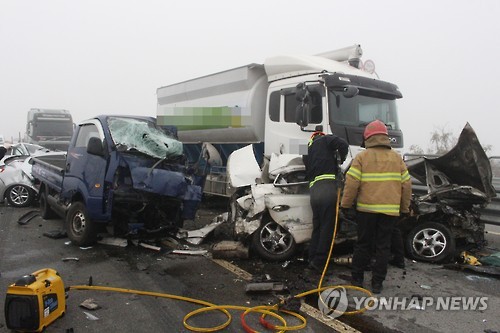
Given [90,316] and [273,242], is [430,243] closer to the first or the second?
[273,242]

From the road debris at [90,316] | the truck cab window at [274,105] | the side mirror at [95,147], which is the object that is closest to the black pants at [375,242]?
the road debris at [90,316]

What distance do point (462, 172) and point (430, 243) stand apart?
1190 mm

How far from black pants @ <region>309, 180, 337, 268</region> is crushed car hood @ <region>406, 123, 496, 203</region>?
166cm

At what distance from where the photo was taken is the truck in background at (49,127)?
20.5m

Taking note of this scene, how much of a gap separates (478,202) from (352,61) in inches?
151

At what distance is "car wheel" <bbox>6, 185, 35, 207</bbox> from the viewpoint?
9.48 meters

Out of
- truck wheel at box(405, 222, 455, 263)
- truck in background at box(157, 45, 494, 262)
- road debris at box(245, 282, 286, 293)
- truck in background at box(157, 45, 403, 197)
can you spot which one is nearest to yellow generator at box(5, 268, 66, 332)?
road debris at box(245, 282, 286, 293)

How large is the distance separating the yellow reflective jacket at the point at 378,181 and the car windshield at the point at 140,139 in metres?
2.97

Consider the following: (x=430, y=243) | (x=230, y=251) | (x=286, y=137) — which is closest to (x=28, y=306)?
(x=230, y=251)

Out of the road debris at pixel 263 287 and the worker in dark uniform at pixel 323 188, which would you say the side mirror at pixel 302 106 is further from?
the road debris at pixel 263 287

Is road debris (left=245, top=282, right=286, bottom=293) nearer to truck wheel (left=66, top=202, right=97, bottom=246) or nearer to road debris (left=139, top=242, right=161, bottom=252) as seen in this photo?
road debris (left=139, top=242, right=161, bottom=252)

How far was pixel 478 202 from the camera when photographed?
544 centimetres

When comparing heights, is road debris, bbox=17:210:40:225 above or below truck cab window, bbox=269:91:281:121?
below

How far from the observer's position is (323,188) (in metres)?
4.85
